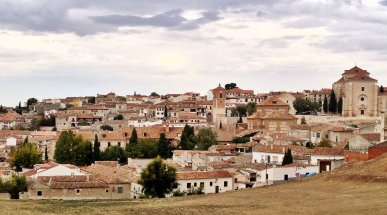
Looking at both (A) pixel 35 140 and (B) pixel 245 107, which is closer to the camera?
(A) pixel 35 140

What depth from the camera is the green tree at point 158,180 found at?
1522 inches

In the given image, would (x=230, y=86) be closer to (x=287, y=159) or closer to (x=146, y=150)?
(x=146, y=150)

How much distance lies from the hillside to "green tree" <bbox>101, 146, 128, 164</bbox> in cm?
3131

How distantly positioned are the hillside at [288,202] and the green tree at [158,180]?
6.69 meters

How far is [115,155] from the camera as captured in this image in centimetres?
6444

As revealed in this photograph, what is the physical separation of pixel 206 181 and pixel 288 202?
15.3 m

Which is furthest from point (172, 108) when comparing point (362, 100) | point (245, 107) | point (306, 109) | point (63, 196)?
point (63, 196)

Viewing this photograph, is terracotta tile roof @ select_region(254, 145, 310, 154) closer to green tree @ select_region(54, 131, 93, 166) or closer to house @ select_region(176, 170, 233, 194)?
house @ select_region(176, 170, 233, 194)

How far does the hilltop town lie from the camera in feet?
133

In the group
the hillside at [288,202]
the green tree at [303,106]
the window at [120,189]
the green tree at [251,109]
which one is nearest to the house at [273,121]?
the green tree at [251,109]

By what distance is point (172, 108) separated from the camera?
364 ft

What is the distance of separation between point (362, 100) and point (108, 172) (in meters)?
52.3

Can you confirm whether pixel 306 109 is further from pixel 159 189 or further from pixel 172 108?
pixel 159 189

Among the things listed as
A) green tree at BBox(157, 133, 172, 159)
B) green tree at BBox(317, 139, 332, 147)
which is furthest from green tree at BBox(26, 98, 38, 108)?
green tree at BBox(317, 139, 332, 147)
